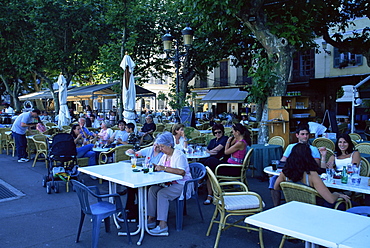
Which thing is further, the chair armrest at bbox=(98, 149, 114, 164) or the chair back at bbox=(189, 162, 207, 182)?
the chair armrest at bbox=(98, 149, 114, 164)

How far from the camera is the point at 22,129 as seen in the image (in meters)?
9.75

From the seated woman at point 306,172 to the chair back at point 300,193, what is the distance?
134 millimetres

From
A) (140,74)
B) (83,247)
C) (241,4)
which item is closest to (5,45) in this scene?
(140,74)

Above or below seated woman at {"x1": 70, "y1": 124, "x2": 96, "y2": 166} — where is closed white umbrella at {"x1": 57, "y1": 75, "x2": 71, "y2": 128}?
above

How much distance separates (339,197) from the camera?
3715 millimetres

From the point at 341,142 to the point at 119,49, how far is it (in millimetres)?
11584

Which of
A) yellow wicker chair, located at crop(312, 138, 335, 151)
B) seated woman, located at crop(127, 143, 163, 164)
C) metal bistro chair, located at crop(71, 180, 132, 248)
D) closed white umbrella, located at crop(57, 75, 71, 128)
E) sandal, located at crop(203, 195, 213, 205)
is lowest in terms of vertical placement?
sandal, located at crop(203, 195, 213, 205)

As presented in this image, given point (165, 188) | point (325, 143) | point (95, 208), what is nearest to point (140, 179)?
point (165, 188)

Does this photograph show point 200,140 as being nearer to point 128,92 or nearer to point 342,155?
point 128,92

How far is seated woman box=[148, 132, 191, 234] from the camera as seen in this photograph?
4343mm

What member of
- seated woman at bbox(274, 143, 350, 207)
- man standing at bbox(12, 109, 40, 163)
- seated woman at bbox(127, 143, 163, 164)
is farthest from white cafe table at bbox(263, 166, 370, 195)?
man standing at bbox(12, 109, 40, 163)

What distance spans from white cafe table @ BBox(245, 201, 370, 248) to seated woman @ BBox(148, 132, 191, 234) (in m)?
1.76

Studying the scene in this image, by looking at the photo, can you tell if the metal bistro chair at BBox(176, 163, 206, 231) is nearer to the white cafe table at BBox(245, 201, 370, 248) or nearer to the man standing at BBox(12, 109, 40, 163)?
the white cafe table at BBox(245, 201, 370, 248)

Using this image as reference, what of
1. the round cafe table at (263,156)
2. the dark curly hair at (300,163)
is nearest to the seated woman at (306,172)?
the dark curly hair at (300,163)
